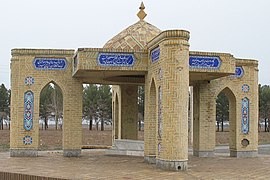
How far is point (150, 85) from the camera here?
14875 millimetres

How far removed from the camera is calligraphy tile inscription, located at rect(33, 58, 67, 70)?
17.4 metres

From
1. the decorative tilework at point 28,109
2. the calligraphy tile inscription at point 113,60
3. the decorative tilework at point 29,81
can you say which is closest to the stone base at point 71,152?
the decorative tilework at point 28,109

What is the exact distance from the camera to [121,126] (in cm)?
2120

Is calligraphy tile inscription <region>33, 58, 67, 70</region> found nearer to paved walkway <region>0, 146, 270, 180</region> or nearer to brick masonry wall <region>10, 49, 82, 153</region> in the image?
brick masonry wall <region>10, 49, 82, 153</region>

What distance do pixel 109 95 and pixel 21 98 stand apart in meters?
33.3

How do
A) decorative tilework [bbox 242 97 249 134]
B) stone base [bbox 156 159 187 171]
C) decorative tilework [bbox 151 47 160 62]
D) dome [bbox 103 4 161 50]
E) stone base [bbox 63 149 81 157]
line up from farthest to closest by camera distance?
decorative tilework [bbox 242 97 249 134], stone base [bbox 63 149 81 157], dome [bbox 103 4 161 50], decorative tilework [bbox 151 47 160 62], stone base [bbox 156 159 187 171]

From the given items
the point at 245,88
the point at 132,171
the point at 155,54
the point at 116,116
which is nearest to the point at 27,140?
the point at 116,116

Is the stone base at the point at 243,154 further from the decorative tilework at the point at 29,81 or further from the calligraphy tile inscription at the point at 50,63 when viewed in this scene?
the decorative tilework at the point at 29,81

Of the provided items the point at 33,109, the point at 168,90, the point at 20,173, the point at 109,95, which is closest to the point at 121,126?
the point at 33,109

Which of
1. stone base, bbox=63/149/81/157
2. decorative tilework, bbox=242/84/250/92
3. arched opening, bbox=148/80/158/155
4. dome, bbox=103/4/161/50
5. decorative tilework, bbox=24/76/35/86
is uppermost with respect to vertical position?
dome, bbox=103/4/161/50

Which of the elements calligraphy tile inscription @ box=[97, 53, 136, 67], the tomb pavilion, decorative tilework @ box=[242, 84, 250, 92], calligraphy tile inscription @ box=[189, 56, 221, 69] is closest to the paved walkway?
the tomb pavilion

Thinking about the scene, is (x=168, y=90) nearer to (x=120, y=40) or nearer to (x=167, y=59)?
(x=167, y=59)

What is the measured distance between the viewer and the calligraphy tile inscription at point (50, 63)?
57.2 ft

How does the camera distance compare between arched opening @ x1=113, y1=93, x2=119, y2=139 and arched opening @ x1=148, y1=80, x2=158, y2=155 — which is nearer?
arched opening @ x1=148, y1=80, x2=158, y2=155
